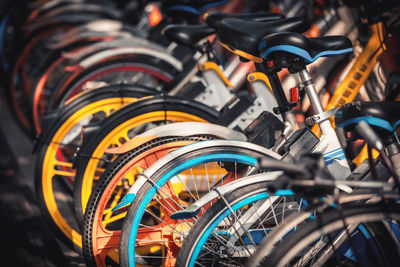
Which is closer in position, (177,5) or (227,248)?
(227,248)

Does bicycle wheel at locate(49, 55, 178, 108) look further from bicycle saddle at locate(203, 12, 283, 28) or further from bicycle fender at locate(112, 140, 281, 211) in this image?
bicycle fender at locate(112, 140, 281, 211)

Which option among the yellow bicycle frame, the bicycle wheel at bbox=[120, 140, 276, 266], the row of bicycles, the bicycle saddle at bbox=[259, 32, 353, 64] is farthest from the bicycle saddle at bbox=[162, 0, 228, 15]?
the bicycle wheel at bbox=[120, 140, 276, 266]

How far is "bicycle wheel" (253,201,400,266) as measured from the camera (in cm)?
163

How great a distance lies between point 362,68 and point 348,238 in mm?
1713

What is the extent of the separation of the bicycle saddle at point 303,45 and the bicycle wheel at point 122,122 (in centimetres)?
82

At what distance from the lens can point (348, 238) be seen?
5.83ft

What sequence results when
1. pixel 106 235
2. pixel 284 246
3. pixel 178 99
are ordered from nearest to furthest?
pixel 284 246 < pixel 106 235 < pixel 178 99

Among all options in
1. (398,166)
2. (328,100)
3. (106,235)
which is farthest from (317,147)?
(106,235)

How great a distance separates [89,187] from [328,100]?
2061 mm

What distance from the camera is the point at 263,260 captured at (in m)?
1.76

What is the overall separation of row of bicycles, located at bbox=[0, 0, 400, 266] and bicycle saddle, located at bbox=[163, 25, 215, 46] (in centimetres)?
1

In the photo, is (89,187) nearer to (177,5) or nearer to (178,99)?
(178,99)

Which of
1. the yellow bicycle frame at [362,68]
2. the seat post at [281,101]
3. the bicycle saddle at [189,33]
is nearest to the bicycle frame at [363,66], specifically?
the yellow bicycle frame at [362,68]

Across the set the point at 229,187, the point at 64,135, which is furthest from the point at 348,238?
the point at 64,135
